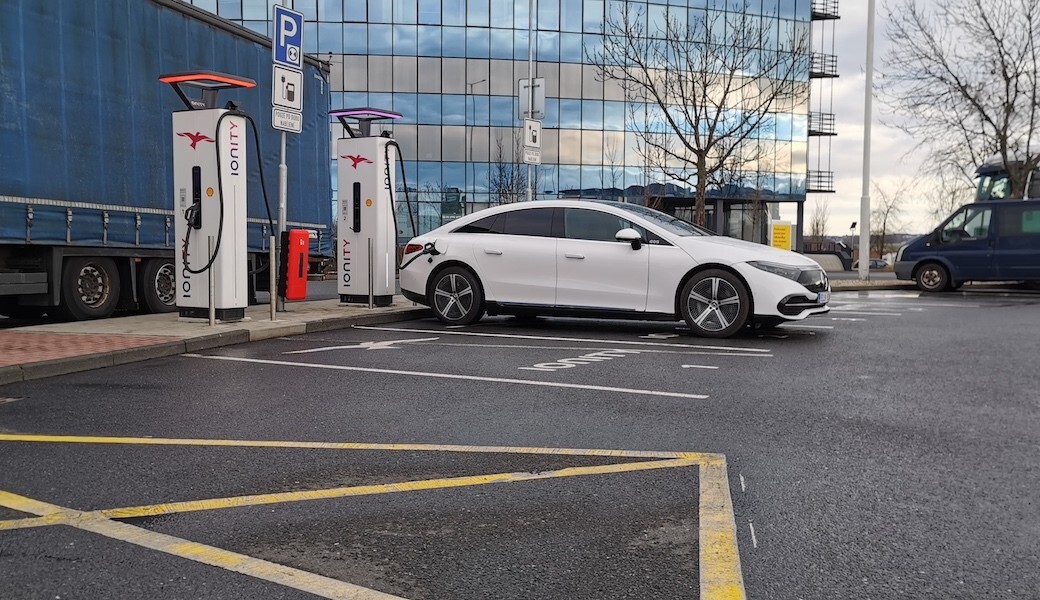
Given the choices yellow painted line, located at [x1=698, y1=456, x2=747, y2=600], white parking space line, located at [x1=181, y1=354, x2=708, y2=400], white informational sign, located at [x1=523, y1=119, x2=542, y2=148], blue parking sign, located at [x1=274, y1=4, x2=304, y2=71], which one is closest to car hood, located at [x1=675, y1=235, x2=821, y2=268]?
white parking space line, located at [x1=181, y1=354, x2=708, y2=400]

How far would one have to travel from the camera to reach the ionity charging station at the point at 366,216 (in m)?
12.5

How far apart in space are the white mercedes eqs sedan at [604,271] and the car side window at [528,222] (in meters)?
0.01

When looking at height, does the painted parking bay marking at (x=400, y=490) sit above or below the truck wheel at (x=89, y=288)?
below

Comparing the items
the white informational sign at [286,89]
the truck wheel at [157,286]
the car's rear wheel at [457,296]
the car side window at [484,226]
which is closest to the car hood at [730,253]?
the car side window at [484,226]

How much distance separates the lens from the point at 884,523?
3.60 m

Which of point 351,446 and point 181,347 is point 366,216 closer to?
point 181,347

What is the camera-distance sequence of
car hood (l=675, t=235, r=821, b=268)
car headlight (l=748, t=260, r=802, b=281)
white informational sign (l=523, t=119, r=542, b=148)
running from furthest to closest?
white informational sign (l=523, t=119, r=542, b=148), car hood (l=675, t=235, r=821, b=268), car headlight (l=748, t=260, r=802, b=281)

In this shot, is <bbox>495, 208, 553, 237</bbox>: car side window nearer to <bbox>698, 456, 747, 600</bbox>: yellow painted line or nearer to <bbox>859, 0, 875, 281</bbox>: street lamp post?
<bbox>698, 456, 747, 600</bbox>: yellow painted line

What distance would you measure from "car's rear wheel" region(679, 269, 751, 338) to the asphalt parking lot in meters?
1.79

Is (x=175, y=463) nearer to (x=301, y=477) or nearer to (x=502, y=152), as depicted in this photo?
(x=301, y=477)

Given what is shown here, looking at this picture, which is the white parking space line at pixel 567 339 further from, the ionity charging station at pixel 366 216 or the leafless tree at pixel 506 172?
the leafless tree at pixel 506 172

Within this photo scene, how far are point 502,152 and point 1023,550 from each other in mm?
42108

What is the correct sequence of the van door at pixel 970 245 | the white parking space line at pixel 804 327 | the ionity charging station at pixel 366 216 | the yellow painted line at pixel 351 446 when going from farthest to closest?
the van door at pixel 970 245
the ionity charging station at pixel 366 216
the white parking space line at pixel 804 327
the yellow painted line at pixel 351 446

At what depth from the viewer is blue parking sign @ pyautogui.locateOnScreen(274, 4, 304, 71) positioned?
1091 centimetres
